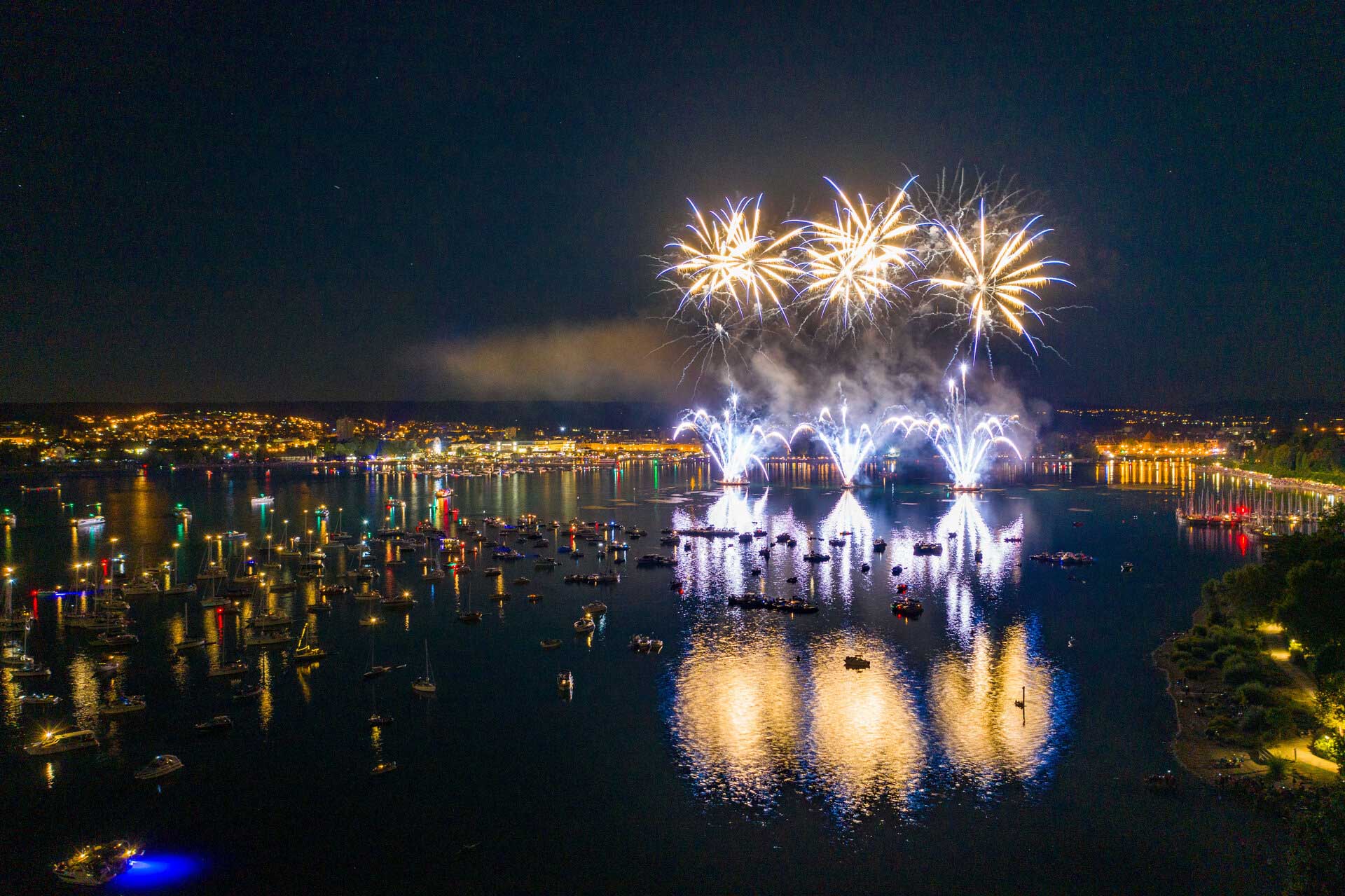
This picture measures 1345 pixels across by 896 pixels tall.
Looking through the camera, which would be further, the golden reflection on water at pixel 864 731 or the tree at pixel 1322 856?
the golden reflection on water at pixel 864 731

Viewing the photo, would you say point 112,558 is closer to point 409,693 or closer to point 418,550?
point 418,550

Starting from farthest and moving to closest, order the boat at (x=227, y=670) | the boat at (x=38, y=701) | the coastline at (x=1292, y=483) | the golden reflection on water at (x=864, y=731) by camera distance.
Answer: the coastline at (x=1292, y=483) < the boat at (x=227, y=670) < the boat at (x=38, y=701) < the golden reflection on water at (x=864, y=731)

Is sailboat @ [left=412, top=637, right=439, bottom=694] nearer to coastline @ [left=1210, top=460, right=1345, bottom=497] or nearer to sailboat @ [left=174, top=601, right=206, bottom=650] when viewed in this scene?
sailboat @ [left=174, top=601, right=206, bottom=650]

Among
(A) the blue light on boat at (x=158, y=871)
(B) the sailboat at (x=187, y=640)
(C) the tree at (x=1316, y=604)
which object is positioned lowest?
(A) the blue light on boat at (x=158, y=871)

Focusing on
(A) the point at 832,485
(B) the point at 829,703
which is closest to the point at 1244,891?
(B) the point at 829,703

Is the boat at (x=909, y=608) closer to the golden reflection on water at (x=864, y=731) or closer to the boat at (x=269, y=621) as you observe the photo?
the golden reflection on water at (x=864, y=731)

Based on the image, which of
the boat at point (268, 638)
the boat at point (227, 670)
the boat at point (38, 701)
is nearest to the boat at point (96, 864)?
the boat at point (38, 701)

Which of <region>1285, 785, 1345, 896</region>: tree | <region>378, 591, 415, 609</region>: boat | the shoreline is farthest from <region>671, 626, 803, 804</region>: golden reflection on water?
<region>378, 591, 415, 609</region>: boat
